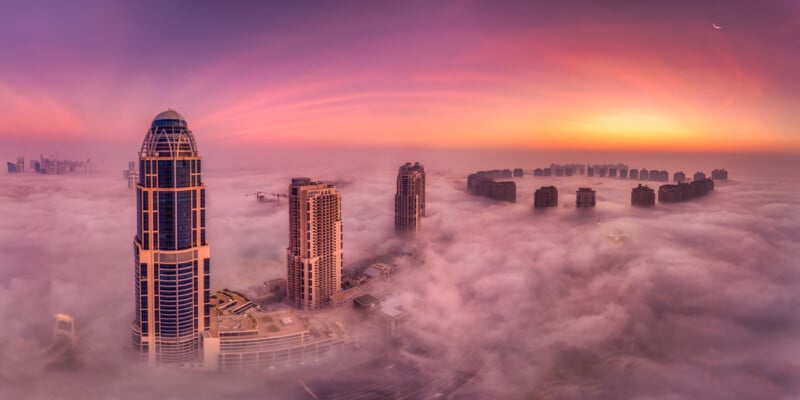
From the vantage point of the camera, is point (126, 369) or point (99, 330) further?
point (99, 330)

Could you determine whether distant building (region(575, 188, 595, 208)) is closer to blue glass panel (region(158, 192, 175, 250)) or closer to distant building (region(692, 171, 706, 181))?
distant building (region(692, 171, 706, 181))

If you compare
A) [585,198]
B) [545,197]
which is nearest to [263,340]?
[545,197]

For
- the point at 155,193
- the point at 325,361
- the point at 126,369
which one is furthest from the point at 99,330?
the point at 325,361

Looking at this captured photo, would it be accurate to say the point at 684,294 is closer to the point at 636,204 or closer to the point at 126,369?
the point at 636,204

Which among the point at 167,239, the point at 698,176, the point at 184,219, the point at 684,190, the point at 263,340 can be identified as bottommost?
the point at 263,340

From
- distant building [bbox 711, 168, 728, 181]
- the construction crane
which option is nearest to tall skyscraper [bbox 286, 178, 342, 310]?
the construction crane

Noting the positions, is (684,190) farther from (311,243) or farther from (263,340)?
(311,243)
